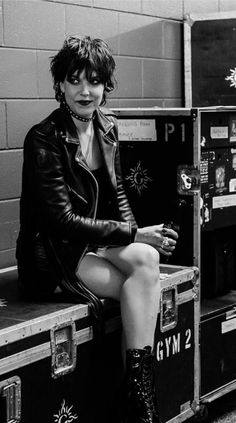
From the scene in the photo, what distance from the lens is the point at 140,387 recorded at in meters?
3.05

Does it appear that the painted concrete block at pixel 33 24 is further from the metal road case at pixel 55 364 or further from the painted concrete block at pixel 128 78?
the metal road case at pixel 55 364

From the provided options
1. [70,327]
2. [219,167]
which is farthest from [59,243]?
[219,167]

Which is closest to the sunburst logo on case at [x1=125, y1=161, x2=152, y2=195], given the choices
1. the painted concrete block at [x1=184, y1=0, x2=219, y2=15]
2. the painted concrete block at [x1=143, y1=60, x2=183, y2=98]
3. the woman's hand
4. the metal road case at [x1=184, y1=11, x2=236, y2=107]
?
the woman's hand

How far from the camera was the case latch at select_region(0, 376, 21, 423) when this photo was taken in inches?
103

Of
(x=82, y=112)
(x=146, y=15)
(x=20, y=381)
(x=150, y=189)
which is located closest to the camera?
(x=20, y=381)

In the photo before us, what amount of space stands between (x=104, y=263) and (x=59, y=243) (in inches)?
8.2

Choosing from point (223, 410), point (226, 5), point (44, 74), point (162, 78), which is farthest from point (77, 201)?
point (226, 5)

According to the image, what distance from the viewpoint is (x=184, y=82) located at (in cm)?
507

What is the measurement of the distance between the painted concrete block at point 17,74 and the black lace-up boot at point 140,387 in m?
1.42

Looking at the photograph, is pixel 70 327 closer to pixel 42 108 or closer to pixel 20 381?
pixel 20 381

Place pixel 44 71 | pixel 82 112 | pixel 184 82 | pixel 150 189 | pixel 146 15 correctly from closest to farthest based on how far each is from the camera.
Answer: pixel 82 112, pixel 150 189, pixel 44 71, pixel 146 15, pixel 184 82

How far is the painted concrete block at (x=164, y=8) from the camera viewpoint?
477 cm

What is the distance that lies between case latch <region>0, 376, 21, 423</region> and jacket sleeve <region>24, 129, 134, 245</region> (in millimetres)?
617

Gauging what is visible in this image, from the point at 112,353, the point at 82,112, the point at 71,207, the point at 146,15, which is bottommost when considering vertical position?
the point at 112,353
